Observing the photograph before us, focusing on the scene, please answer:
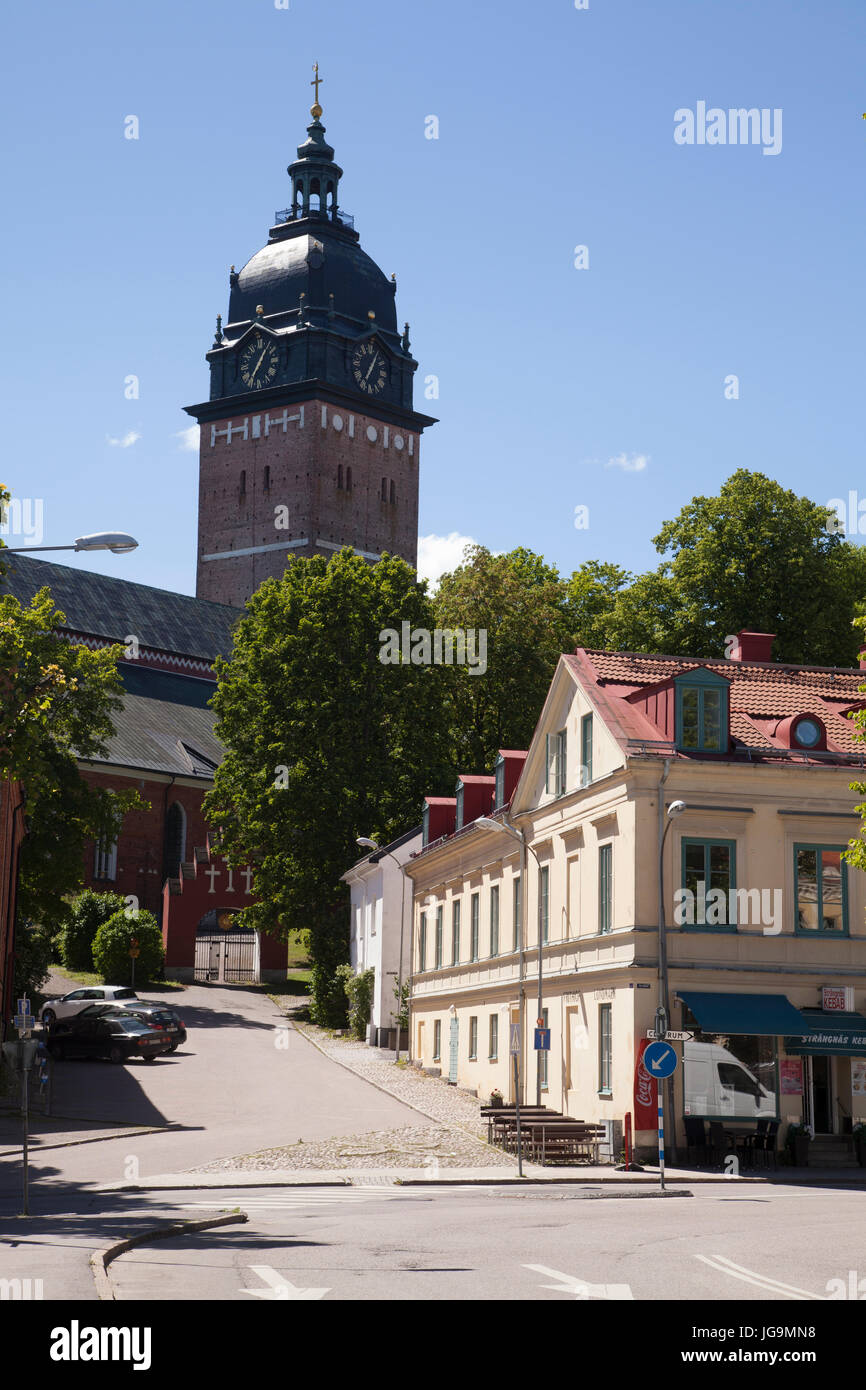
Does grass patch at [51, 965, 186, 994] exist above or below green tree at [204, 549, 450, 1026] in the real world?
below

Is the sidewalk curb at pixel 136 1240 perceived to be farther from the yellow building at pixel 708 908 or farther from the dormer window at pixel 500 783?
the dormer window at pixel 500 783

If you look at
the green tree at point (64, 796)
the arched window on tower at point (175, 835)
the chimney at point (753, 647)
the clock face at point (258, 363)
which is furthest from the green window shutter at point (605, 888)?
the clock face at point (258, 363)

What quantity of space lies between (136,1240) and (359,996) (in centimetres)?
3889

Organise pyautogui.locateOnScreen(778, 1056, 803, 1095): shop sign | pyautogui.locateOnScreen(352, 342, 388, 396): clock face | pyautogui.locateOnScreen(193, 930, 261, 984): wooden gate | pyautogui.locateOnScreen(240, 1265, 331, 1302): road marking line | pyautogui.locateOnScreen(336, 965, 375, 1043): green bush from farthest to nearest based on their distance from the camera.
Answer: pyautogui.locateOnScreen(352, 342, 388, 396): clock face < pyautogui.locateOnScreen(193, 930, 261, 984): wooden gate < pyautogui.locateOnScreen(336, 965, 375, 1043): green bush < pyautogui.locateOnScreen(778, 1056, 803, 1095): shop sign < pyautogui.locateOnScreen(240, 1265, 331, 1302): road marking line

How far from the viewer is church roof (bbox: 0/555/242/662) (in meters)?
99.9

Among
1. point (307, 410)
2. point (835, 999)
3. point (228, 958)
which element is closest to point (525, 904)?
point (835, 999)

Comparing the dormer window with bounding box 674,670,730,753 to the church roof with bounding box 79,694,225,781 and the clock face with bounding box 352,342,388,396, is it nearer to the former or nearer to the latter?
the church roof with bounding box 79,694,225,781

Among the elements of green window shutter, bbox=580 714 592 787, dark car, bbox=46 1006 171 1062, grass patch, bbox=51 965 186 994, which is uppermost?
green window shutter, bbox=580 714 592 787

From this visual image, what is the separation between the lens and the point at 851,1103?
104 ft

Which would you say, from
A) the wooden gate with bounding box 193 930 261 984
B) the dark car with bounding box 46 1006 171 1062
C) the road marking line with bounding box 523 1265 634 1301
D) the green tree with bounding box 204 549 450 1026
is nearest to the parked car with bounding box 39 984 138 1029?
the dark car with bounding box 46 1006 171 1062

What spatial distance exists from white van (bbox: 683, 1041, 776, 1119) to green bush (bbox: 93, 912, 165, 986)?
36.3 meters

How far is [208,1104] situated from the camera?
3728cm

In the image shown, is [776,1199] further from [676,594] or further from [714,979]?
[676,594]

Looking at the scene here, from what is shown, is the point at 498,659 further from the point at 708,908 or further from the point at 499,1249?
the point at 499,1249
